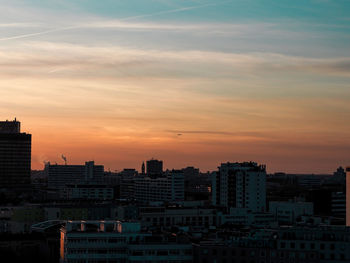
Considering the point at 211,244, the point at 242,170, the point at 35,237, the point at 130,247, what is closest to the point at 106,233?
the point at 130,247

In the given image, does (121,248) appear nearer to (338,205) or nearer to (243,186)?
(243,186)

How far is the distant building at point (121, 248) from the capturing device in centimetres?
8000

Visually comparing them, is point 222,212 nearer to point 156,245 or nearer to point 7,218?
point 7,218

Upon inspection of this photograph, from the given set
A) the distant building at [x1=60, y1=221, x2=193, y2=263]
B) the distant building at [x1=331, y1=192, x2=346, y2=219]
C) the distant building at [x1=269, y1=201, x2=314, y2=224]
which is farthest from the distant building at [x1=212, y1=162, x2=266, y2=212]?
the distant building at [x1=60, y1=221, x2=193, y2=263]

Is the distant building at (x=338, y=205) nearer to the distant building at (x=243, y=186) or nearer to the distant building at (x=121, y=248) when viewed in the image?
the distant building at (x=243, y=186)

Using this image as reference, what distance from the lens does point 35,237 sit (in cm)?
10731

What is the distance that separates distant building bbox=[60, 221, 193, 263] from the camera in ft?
262

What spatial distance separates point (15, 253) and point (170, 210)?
→ 44514mm

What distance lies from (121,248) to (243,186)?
90337mm

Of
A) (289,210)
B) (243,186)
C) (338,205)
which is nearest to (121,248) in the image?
(289,210)

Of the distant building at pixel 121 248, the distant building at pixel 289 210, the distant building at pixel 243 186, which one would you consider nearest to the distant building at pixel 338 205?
the distant building at pixel 243 186

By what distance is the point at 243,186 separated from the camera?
170 meters

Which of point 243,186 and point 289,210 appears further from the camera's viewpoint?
point 243,186

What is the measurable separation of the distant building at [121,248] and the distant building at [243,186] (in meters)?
83.6
